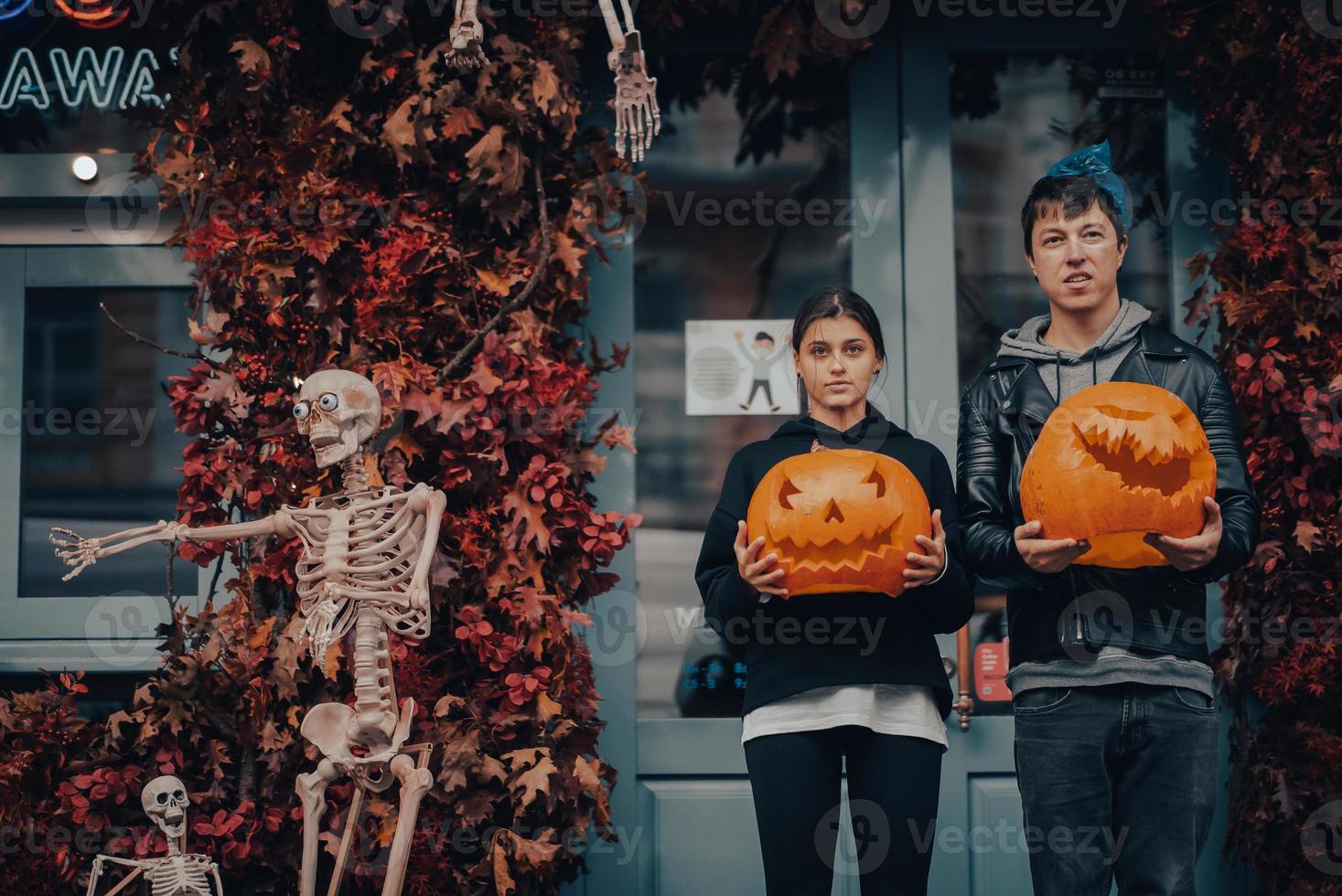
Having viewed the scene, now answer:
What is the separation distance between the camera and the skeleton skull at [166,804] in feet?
13.0

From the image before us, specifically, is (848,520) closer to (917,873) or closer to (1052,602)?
(1052,602)

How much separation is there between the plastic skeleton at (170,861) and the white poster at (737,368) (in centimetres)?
211

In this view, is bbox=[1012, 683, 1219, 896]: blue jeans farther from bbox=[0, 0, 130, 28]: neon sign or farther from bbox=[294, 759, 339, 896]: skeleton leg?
bbox=[0, 0, 130, 28]: neon sign

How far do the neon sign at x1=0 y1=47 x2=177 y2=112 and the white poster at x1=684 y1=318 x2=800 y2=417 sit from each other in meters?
2.15

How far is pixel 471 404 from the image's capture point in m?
4.41

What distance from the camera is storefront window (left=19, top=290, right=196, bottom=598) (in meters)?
5.11

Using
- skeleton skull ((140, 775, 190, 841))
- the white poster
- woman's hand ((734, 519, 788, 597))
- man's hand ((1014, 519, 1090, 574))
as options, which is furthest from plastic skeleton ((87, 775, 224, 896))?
man's hand ((1014, 519, 1090, 574))

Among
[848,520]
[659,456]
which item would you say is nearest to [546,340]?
[659,456]

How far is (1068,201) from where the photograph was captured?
3.13m

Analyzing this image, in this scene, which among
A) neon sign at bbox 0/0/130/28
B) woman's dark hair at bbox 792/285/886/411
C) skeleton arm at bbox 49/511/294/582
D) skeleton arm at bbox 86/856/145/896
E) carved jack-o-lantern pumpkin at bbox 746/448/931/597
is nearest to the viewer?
carved jack-o-lantern pumpkin at bbox 746/448/931/597

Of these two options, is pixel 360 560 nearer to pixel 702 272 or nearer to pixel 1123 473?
pixel 1123 473

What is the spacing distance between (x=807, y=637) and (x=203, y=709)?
6.75 feet

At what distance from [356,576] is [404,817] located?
0.60 metres

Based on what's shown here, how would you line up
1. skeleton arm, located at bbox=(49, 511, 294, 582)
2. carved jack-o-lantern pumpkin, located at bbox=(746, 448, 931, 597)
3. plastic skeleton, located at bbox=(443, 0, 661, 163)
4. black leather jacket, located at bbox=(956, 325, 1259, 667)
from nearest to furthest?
black leather jacket, located at bbox=(956, 325, 1259, 667) → carved jack-o-lantern pumpkin, located at bbox=(746, 448, 931, 597) → skeleton arm, located at bbox=(49, 511, 294, 582) → plastic skeleton, located at bbox=(443, 0, 661, 163)
